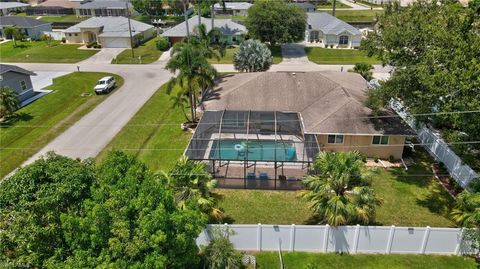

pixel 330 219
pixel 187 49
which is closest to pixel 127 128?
pixel 187 49

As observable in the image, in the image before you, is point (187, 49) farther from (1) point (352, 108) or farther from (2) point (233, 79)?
(1) point (352, 108)

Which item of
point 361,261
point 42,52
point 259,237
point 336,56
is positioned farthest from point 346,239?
point 42,52

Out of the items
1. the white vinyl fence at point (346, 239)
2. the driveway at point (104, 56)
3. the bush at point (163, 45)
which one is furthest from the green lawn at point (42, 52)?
the white vinyl fence at point (346, 239)

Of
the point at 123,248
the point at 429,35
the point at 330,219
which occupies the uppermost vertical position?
the point at 429,35

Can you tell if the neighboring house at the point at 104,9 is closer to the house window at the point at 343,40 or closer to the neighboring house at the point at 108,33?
the neighboring house at the point at 108,33

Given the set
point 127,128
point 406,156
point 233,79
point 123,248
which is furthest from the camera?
point 233,79

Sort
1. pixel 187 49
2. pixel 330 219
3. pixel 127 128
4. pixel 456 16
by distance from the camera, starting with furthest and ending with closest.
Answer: pixel 127 128
pixel 187 49
pixel 456 16
pixel 330 219

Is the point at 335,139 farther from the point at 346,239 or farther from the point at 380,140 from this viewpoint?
the point at 346,239
